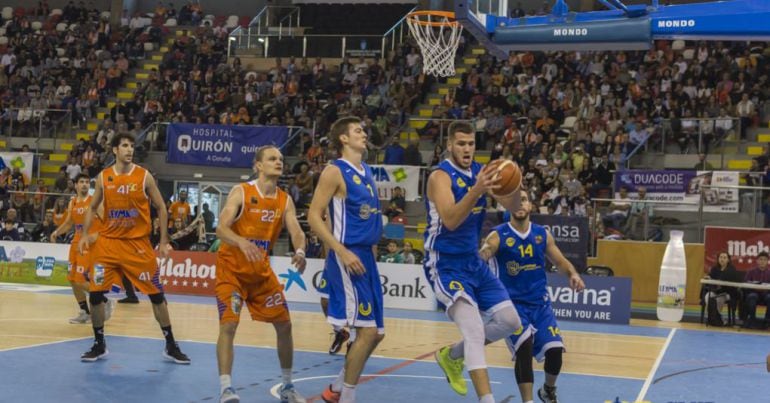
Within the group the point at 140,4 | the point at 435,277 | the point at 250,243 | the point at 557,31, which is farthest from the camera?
the point at 140,4

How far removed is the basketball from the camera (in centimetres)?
624

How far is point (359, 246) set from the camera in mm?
7047

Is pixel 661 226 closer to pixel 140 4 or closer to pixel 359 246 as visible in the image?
pixel 359 246

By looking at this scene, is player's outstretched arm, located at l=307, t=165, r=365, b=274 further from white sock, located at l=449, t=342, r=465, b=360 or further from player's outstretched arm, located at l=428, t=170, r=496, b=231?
white sock, located at l=449, t=342, r=465, b=360

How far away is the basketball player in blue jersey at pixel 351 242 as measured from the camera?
22.4 ft

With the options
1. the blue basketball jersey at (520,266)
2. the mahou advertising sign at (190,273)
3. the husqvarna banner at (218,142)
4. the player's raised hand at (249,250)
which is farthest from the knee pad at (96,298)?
the husqvarna banner at (218,142)

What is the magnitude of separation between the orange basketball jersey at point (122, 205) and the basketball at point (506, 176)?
4581 mm

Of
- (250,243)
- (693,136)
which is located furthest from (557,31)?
(693,136)

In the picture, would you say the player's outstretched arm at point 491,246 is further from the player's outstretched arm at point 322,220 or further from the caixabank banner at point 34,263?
the caixabank banner at point 34,263

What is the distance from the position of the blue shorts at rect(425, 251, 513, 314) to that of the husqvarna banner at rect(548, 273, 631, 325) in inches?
384

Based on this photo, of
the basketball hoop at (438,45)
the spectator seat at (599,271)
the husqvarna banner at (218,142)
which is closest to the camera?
the basketball hoop at (438,45)

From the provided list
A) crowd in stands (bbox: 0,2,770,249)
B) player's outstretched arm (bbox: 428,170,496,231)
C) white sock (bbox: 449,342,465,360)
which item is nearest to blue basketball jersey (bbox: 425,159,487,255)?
player's outstretched arm (bbox: 428,170,496,231)

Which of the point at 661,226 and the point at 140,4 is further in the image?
the point at 140,4

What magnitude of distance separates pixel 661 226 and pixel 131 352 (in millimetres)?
12534
